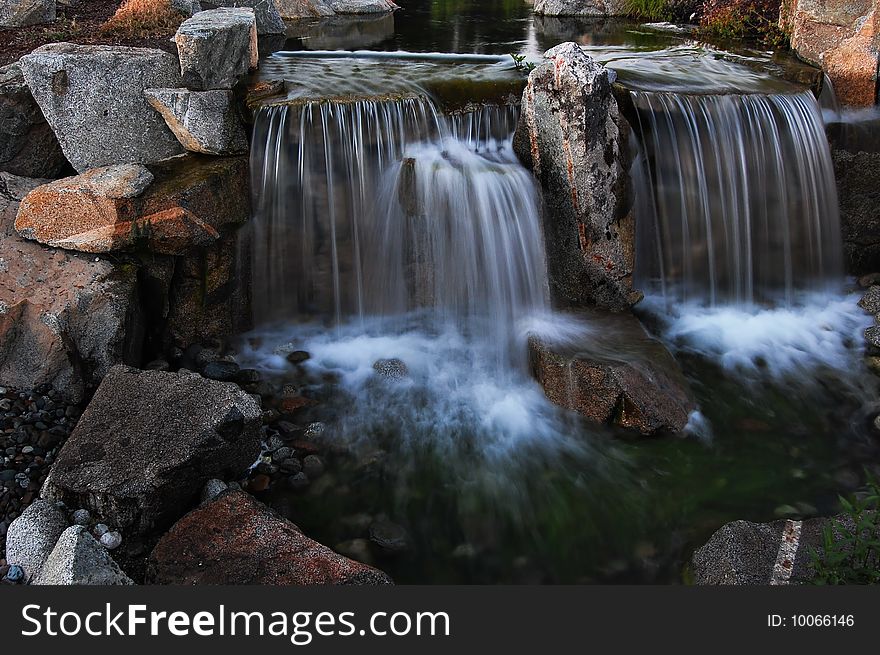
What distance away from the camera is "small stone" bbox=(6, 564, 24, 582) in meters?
4.04

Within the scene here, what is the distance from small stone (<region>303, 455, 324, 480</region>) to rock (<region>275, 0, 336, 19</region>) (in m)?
10.1

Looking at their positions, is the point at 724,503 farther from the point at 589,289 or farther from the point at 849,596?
the point at 589,289

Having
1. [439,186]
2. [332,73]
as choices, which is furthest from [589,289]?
[332,73]

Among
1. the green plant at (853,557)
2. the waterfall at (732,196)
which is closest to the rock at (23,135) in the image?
the waterfall at (732,196)

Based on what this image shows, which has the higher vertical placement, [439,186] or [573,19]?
[573,19]

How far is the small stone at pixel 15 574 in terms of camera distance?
404cm

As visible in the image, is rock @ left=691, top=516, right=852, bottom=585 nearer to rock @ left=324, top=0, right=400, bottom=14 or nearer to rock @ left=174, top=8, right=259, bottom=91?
rock @ left=174, top=8, right=259, bottom=91

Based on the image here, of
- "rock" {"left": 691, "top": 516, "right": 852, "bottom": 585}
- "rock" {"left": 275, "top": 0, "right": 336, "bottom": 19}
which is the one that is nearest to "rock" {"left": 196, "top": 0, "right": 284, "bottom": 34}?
"rock" {"left": 275, "top": 0, "right": 336, "bottom": 19}

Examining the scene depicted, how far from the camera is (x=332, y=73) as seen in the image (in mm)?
8406

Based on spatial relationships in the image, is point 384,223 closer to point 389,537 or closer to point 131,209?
point 131,209

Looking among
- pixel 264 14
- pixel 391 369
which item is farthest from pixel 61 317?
Answer: pixel 264 14

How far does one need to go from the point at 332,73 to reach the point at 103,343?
4167 millimetres

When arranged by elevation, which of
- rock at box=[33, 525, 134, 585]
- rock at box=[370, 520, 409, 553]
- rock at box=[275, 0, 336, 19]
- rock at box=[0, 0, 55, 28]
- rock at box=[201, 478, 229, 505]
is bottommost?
rock at box=[370, 520, 409, 553]

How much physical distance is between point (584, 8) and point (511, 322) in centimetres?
947
